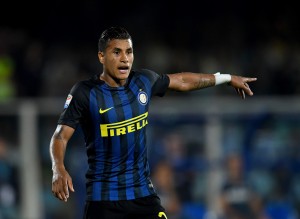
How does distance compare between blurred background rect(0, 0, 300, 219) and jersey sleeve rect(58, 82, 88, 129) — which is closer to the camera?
jersey sleeve rect(58, 82, 88, 129)

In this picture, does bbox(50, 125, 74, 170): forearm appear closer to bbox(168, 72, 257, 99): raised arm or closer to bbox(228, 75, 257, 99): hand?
bbox(168, 72, 257, 99): raised arm

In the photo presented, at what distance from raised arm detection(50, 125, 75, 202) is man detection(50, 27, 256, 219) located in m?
0.01

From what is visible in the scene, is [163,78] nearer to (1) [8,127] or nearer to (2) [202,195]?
(2) [202,195]

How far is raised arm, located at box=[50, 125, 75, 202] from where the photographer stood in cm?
443

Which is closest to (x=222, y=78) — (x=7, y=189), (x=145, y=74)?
(x=145, y=74)

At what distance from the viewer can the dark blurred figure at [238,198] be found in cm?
1015

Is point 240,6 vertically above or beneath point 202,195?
above

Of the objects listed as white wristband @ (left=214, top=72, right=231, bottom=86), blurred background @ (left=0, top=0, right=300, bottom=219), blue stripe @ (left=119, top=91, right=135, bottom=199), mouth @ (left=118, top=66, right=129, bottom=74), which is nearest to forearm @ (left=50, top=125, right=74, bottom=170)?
blue stripe @ (left=119, top=91, right=135, bottom=199)

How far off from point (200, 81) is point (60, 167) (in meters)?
1.39

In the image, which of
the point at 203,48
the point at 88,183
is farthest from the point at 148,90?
the point at 203,48

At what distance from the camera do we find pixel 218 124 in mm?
10641

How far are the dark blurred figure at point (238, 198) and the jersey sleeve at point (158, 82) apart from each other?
507cm

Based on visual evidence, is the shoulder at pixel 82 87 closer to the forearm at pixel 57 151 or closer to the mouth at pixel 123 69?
the mouth at pixel 123 69

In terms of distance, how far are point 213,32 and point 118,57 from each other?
27.7 feet
